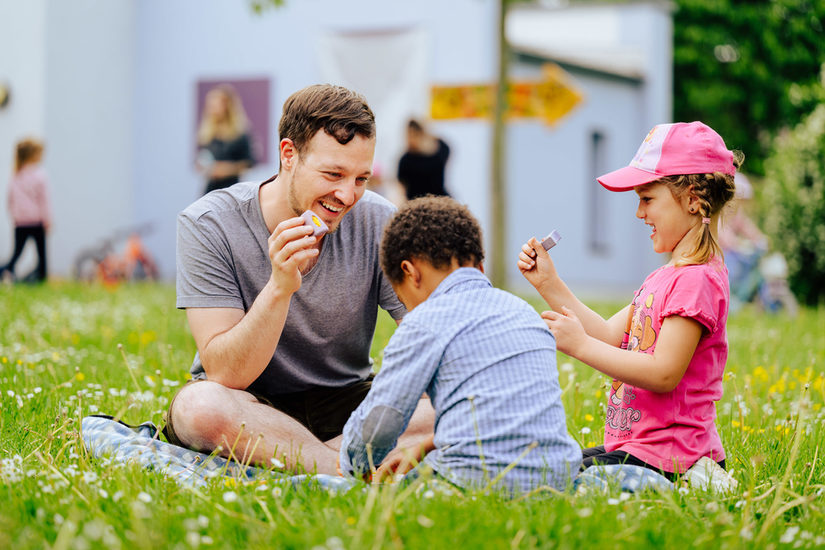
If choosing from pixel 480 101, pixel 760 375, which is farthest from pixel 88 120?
pixel 760 375

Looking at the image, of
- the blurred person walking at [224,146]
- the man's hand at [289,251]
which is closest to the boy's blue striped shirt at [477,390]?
the man's hand at [289,251]

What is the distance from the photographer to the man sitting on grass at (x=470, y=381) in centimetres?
265

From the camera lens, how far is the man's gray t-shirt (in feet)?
11.6

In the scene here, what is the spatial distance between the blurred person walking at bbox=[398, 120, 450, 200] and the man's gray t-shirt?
252 inches

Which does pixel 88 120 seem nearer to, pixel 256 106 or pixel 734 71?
pixel 256 106

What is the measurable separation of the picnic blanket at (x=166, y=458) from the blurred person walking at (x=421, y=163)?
6791mm

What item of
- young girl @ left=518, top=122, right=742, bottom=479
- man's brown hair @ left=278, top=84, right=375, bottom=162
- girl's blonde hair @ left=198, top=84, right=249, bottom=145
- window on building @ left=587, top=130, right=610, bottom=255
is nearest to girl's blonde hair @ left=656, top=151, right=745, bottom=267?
young girl @ left=518, top=122, right=742, bottom=479

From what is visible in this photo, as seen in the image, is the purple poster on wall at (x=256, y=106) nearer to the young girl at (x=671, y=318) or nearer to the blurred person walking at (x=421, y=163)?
the blurred person walking at (x=421, y=163)

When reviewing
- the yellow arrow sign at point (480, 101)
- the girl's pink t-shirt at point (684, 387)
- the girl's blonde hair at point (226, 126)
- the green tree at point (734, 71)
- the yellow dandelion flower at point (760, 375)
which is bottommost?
the yellow dandelion flower at point (760, 375)

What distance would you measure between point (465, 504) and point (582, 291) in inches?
657

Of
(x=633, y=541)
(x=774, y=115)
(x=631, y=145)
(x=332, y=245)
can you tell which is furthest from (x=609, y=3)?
(x=633, y=541)

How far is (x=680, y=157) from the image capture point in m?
3.12

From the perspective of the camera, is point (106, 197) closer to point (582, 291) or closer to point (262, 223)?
point (582, 291)

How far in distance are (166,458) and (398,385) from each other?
92 centimetres
